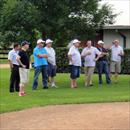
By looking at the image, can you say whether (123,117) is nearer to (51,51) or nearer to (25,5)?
(51,51)

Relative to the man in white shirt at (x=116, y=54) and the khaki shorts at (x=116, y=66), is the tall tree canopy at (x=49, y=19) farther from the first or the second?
the khaki shorts at (x=116, y=66)

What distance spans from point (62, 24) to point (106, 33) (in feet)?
54.3

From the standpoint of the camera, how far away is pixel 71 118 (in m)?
11.2

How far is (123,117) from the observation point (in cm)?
1134

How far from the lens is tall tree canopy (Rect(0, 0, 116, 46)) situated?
67.4ft

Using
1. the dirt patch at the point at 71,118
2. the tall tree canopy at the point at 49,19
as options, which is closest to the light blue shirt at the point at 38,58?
the tall tree canopy at the point at 49,19

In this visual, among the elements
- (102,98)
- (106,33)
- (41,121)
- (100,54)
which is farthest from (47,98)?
(106,33)

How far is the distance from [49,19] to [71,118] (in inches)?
399

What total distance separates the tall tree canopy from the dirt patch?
811 centimetres

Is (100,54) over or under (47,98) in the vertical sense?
over

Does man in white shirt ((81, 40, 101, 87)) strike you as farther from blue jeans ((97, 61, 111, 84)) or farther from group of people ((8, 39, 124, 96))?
blue jeans ((97, 61, 111, 84))

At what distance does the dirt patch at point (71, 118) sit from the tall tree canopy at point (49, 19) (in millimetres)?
8111

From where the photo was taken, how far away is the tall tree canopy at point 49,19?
67.4ft

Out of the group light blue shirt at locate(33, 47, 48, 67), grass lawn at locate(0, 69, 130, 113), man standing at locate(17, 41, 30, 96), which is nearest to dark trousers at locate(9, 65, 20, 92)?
grass lawn at locate(0, 69, 130, 113)
